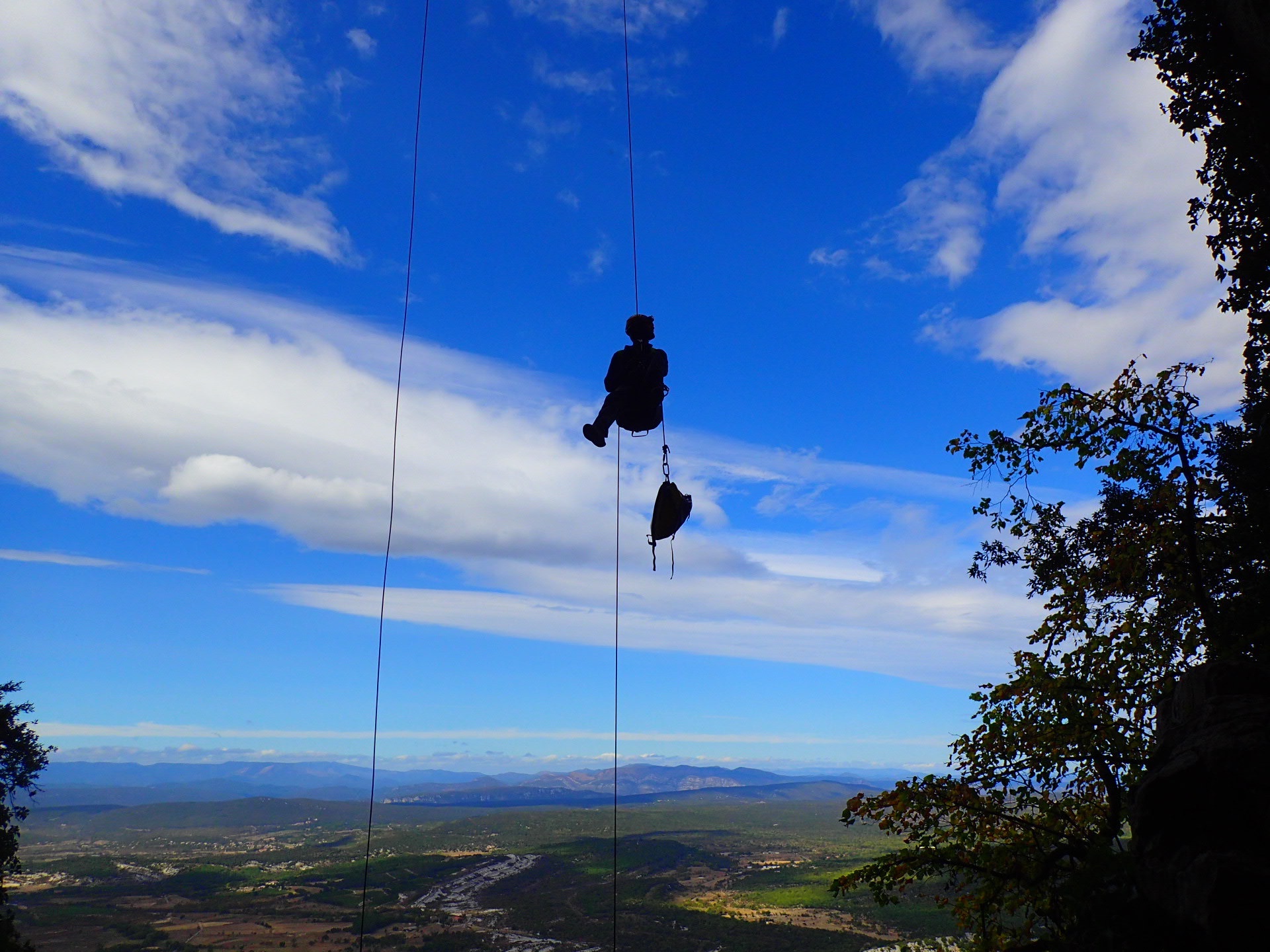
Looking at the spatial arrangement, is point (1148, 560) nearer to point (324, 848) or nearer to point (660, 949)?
point (660, 949)

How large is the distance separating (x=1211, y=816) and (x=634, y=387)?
894cm

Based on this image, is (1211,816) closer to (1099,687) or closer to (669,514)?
(1099,687)

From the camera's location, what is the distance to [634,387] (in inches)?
476

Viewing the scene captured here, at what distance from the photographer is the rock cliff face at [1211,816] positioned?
699 cm

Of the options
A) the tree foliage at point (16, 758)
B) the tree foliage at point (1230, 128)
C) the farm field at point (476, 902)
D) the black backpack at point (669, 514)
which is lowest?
the farm field at point (476, 902)

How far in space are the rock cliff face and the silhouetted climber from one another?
8171 mm

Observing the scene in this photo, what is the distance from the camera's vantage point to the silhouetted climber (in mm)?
11891

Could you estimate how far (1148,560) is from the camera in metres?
11.8

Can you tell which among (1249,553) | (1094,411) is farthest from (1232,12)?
(1249,553)

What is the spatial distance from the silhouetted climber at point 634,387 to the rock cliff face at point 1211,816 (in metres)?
8.17

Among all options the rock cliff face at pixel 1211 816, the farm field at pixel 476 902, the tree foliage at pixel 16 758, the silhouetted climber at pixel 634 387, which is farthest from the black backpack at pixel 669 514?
the farm field at pixel 476 902

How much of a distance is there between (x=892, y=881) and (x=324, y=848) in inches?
9021

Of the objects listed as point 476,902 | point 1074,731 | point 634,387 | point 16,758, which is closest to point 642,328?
point 634,387

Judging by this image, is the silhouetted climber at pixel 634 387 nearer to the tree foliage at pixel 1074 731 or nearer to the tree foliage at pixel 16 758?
the tree foliage at pixel 1074 731
